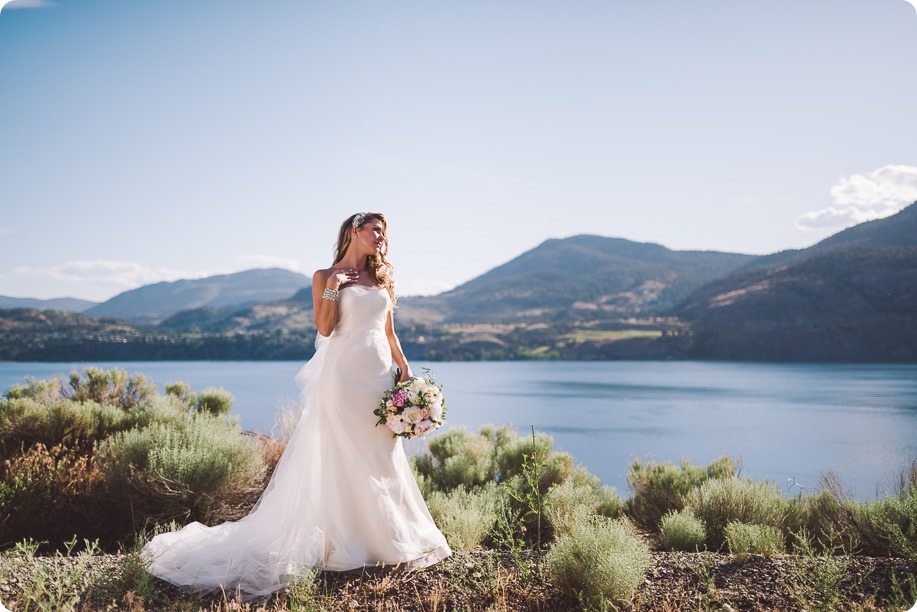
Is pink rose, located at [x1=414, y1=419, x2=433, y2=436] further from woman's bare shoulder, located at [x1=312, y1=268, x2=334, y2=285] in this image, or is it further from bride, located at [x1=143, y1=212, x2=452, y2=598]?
woman's bare shoulder, located at [x1=312, y1=268, x2=334, y2=285]

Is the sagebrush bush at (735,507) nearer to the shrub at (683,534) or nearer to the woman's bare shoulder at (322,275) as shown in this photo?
the shrub at (683,534)

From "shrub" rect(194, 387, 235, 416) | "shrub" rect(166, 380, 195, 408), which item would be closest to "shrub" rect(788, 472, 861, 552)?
"shrub" rect(194, 387, 235, 416)

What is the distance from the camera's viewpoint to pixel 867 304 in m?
71.2

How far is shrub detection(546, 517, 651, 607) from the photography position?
3.70 metres

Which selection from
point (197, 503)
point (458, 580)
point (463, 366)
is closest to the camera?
Answer: point (458, 580)

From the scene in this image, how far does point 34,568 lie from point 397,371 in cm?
267

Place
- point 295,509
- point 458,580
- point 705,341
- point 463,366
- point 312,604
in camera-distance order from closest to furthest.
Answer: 1. point 312,604
2. point 458,580
3. point 295,509
4. point 705,341
5. point 463,366

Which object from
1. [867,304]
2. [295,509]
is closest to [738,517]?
[295,509]

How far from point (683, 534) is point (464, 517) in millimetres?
2026

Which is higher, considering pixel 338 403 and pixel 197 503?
pixel 338 403

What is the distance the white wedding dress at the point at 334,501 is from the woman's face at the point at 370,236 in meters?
0.32

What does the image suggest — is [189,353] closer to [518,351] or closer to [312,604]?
[518,351]

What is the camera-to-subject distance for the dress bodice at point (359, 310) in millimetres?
4594

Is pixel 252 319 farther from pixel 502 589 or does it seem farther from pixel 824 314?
pixel 502 589
